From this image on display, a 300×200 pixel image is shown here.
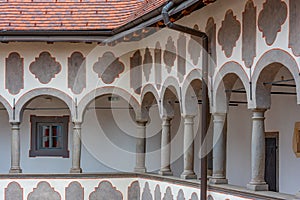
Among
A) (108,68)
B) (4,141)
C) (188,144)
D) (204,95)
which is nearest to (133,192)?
(108,68)

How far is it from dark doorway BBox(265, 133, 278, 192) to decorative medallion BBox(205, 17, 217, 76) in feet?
11.2

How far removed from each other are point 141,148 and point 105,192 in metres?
1.22

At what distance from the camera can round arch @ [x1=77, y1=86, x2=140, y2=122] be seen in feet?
51.0

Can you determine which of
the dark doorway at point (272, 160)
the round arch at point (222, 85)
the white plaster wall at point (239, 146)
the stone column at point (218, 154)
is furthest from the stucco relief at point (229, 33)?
the white plaster wall at point (239, 146)

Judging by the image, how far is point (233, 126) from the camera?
634 inches

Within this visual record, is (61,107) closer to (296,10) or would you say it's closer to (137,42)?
(137,42)

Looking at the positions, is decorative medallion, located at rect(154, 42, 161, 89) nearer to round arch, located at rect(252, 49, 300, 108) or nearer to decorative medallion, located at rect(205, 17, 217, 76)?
decorative medallion, located at rect(205, 17, 217, 76)

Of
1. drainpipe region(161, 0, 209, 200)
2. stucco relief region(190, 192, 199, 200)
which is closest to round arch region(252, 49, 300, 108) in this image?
drainpipe region(161, 0, 209, 200)

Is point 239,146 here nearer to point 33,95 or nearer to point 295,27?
point 33,95

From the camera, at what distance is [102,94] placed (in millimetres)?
15555

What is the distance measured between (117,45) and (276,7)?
6.58 metres

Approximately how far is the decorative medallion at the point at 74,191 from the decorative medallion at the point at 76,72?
1923mm

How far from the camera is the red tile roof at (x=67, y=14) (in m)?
14.7

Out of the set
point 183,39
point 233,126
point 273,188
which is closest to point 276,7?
point 183,39
